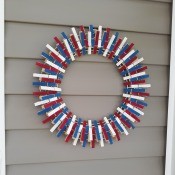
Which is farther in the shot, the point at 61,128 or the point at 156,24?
the point at 156,24

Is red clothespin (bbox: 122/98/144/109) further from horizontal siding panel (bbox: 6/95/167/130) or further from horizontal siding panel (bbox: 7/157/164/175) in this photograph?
horizontal siding panel (bbox: 7/157/164/175)

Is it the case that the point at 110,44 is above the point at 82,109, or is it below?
above

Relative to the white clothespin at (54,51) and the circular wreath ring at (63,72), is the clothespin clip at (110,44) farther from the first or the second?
the white clothespin at (54,51)

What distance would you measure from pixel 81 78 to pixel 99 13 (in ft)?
1.15

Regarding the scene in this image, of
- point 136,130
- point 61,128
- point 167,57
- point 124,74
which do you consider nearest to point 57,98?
point 61,128

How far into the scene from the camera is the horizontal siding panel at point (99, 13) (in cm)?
112

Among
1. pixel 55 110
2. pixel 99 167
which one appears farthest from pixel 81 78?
pixel 99 167

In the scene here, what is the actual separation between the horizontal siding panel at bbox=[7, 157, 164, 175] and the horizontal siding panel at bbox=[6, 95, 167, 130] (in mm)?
212

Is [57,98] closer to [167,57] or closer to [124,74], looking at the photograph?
[124,74]

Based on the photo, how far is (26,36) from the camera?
1128mm

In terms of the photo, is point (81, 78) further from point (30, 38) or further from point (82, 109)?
point (30, 38)

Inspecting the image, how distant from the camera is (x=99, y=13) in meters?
1.20

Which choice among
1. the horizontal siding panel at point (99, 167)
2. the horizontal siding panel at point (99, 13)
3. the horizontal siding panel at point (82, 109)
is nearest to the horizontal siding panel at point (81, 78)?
the horizontal siding panel at point (82, 109)

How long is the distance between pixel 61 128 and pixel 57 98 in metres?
0.15
